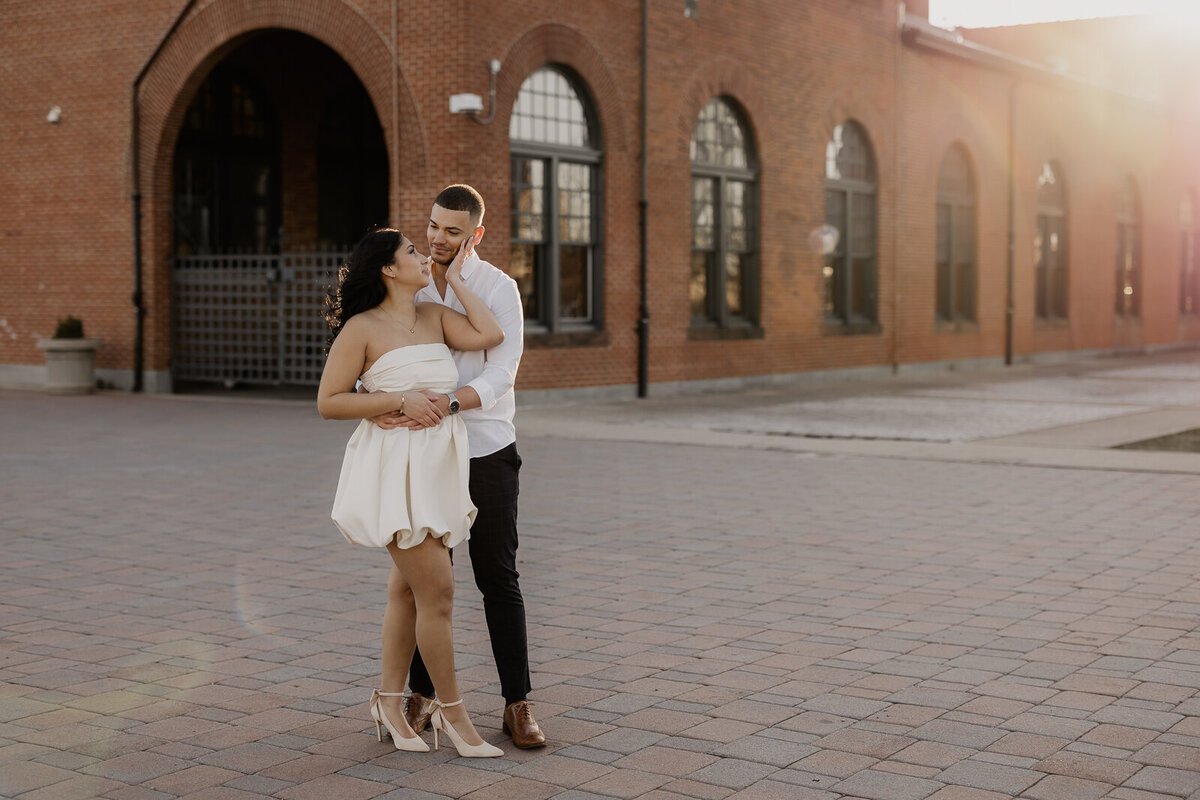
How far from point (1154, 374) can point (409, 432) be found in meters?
24.6

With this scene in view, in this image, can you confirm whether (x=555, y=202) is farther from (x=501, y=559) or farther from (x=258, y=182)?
(x=501, y=559)

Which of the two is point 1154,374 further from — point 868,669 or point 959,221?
point 868,669

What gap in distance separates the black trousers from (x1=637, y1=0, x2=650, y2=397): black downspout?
50.3 ft

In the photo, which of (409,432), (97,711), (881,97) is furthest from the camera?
(881,97)

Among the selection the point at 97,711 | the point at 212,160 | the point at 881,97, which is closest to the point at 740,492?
the point at 97,711

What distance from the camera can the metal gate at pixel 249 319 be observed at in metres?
18.9

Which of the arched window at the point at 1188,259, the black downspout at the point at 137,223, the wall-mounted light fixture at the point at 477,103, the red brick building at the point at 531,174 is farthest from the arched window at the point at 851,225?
the arched window at the point at 1188,259

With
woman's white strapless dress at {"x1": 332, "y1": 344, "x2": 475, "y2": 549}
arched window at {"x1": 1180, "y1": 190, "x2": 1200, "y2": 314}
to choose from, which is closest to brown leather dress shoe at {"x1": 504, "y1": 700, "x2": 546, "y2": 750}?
woman's white strapless dress at {"x1": 332, "y1": 344, "x2": 475, "y2": 549}

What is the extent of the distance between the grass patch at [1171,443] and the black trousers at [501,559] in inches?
383

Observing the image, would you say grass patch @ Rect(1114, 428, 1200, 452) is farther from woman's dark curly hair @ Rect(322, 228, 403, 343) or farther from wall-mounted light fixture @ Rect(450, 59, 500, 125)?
woman's dark curly hair @ Rect(322, 228, 403, 343)

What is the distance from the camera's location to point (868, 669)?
545 centimetres

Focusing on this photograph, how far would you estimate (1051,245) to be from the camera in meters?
32.8

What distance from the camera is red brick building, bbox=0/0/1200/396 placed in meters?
18.1

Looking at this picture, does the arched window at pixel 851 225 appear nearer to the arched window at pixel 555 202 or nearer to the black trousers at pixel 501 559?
the arched window at pixel 555 202
